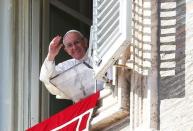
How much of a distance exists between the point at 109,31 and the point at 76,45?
1314mm

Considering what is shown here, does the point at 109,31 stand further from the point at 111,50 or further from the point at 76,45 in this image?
the point at 76,45

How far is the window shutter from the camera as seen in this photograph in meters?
4.45

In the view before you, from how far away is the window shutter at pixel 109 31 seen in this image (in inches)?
175

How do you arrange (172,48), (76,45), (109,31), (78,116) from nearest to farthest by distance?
1. (172,48)
2. (109,31)
3. (78,116)
4. (76,45)

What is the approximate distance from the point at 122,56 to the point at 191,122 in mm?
615

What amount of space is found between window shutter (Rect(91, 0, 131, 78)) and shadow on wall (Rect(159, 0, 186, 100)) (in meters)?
0.24

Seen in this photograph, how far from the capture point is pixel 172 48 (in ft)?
14.9

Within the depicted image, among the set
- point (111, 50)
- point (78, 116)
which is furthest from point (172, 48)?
point (78, 116)

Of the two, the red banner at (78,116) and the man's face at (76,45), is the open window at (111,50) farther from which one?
the man's face at (76,45)

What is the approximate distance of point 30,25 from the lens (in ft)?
22.3

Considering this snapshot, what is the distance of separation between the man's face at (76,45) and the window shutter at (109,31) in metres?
0.98

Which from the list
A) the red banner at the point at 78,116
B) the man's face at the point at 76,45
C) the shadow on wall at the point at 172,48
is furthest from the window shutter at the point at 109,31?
the man's face at the point at 76,45

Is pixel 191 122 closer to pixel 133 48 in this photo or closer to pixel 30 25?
pixel 133 48

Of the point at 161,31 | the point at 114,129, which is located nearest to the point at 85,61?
the point at 114,129
